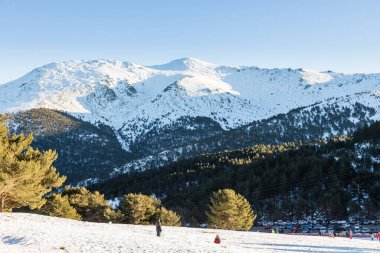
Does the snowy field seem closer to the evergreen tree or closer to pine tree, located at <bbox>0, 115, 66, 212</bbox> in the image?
pine tree, located at <bbox>0, 115, 66, 212</bbox>

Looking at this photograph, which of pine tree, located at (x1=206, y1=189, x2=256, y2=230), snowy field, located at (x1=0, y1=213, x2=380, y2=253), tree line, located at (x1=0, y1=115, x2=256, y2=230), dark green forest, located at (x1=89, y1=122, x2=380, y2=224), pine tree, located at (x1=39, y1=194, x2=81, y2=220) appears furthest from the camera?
dark green forest, located at (x1=89, y1=122, x2=380, y2=224)

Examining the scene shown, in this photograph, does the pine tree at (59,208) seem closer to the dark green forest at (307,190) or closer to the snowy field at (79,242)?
the snowy field at (79,242)

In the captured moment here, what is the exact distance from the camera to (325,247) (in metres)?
49.4

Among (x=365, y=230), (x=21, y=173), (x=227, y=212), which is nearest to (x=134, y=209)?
(x=227, y=212)

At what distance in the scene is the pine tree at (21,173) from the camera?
154 feet

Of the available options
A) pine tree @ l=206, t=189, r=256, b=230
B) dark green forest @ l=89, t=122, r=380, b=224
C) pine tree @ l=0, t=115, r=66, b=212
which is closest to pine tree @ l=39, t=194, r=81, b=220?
pine tree @ l=0, t=115, r=66, b=212

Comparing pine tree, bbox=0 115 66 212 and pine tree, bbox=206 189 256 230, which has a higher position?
pine tree, bbox=0 115 66 212

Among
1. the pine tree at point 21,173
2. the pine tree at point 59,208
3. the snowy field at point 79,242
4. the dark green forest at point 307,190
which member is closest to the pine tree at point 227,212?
the dark green forest at point 307,190

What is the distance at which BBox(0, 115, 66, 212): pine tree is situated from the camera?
4703 cm

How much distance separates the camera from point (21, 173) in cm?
4756

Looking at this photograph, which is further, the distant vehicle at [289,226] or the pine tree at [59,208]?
the distant vehicle at [289,226]

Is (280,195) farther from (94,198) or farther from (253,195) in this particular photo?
(94,198)

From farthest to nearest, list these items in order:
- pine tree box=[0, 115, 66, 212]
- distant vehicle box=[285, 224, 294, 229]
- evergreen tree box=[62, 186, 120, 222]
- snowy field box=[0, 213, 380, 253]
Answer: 1. distant vehicle box=[285, 224, 294, 229]
2. evergreen tree box=[62, 186, 120, 222]
3. pine tree box=[0, 115, 66, 212]
4. snowy field box=[0, 213, 380, 253]

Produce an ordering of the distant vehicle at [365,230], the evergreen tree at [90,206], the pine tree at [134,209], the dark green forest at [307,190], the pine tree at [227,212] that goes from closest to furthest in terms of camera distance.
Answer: the pine tree at [134,209] < the pine tree at [227,212] < the evergreen tree at [90,206] < the distant vehicle at [365,230] < the dark green forest at [307,190]
